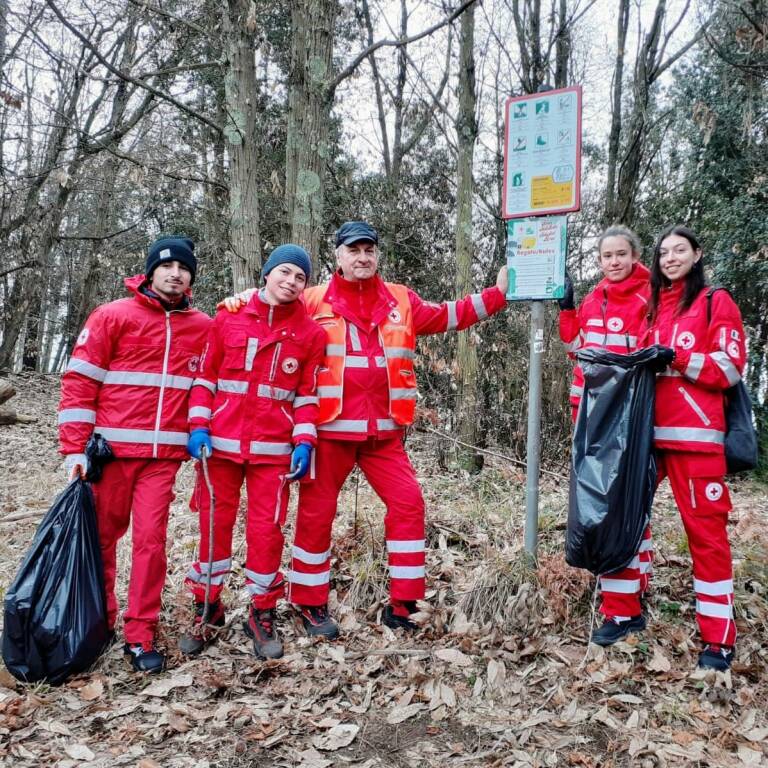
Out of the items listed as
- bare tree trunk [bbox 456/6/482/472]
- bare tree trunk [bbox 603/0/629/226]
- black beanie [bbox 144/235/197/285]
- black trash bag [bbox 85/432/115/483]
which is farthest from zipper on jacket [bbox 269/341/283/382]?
bare tree trunk [bbox 603/0/629/226]

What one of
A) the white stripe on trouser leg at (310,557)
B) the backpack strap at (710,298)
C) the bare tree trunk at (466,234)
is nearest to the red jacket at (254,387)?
the white stripe on trouser leg at (310,557)

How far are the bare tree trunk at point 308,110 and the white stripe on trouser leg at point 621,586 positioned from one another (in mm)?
3183

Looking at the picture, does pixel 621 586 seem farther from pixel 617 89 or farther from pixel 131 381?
pixel 617 89

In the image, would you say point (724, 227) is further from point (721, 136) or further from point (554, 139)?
point (554, 139)

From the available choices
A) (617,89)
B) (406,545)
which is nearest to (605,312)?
(406,545)

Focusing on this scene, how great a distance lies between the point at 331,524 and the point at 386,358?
3.45 feet

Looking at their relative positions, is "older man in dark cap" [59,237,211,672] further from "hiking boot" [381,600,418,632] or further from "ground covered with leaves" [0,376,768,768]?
"hiking boot" [381,600,418,632]

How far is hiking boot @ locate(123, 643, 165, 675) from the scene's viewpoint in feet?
11.0

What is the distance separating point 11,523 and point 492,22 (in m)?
9.51

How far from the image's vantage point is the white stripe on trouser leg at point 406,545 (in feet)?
12.4

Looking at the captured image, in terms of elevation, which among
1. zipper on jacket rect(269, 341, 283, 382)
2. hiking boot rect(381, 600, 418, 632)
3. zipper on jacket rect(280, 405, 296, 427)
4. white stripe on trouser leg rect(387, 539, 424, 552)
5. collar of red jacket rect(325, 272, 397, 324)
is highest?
collar of red jacket rect(325, 272, 397, 324)

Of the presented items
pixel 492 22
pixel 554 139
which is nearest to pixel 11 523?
pixel 554 139

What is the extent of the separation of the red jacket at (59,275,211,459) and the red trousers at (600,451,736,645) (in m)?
2.75

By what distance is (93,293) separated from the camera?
1689cm
